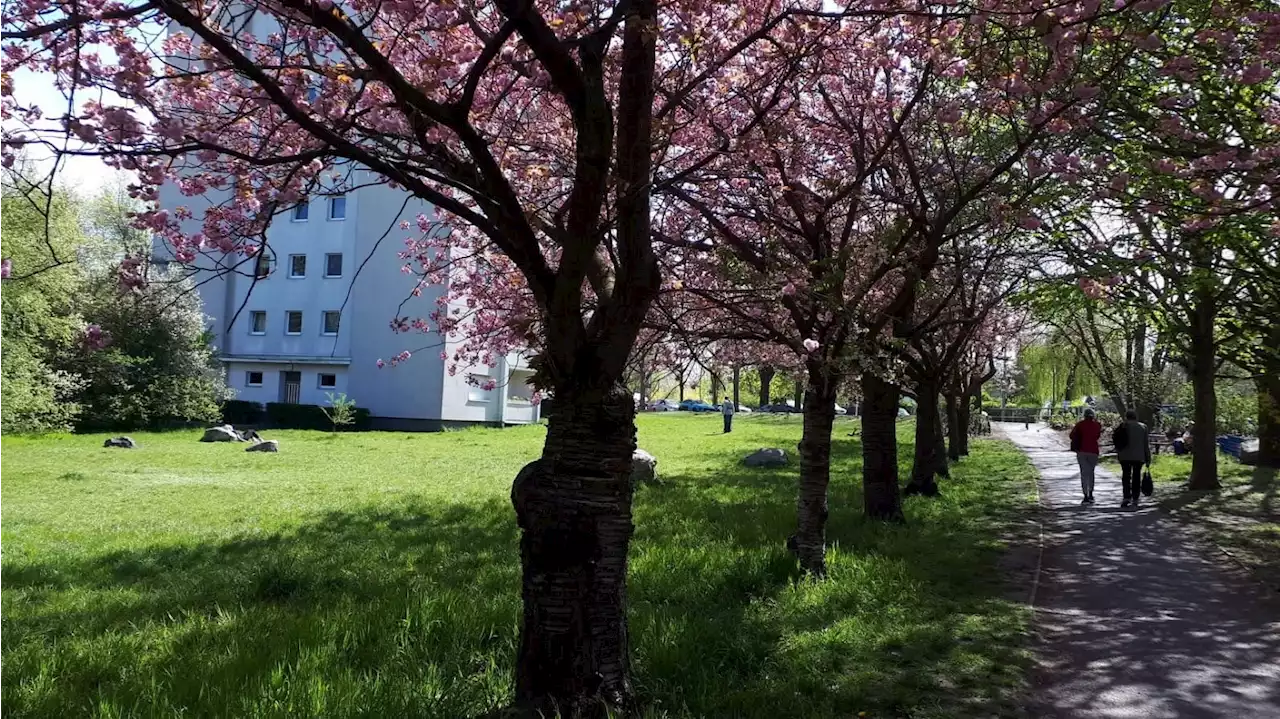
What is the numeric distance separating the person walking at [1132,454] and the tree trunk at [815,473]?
28.5ft

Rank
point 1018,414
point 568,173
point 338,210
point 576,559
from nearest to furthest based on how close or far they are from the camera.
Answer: point 576,559
point 568,173
point 338,210
point 1018,414

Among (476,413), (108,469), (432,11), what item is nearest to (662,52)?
(432,11)

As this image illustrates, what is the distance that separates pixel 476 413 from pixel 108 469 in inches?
824

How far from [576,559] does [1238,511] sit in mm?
13494

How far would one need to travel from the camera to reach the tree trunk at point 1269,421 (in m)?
19.3

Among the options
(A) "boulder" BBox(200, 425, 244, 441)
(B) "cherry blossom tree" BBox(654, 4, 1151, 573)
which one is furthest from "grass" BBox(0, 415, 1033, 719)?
(A) "boulder" BBox(200, 425, 244, 441)

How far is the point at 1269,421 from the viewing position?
20391 mm

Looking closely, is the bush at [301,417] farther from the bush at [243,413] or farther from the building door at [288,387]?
the building door at [288,387]

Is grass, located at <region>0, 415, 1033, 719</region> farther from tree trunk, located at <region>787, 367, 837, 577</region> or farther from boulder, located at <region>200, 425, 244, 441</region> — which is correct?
boulder, located at <region>200, 425, 244, 441</region>

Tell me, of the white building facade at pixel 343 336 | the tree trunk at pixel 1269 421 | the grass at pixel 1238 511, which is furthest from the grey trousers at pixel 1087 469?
the white building facade at pixel 343 336

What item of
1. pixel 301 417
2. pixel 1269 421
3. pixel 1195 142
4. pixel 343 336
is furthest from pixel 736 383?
pixel 1195 142

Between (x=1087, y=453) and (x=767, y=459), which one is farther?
(x=767, y=459)

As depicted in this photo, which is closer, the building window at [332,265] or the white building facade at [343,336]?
the white building facade at [343,336]

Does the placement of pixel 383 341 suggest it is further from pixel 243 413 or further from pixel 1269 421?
pixel 1269 421
